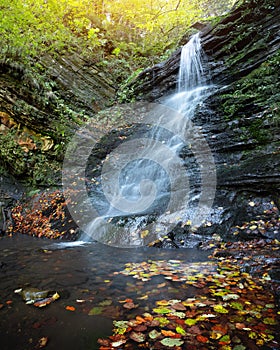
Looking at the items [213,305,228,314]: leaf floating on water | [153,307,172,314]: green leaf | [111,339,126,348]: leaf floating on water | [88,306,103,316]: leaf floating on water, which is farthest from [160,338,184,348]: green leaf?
[88,306,103,316]: leaf floating on water

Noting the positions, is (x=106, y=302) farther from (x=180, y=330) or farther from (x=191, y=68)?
(x=191, y=68)

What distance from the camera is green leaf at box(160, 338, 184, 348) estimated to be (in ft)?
5.65

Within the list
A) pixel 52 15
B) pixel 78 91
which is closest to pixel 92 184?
pixel 78 91

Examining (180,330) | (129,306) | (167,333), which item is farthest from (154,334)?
(129,306)

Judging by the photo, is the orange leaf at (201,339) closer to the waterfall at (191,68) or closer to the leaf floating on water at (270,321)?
the leaf floating on water at (270,321)

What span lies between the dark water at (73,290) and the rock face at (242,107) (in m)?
1.65

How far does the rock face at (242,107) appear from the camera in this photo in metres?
4.88

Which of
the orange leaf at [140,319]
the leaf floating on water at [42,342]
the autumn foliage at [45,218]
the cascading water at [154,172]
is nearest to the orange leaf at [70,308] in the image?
the leaf floating on water at [42,342]

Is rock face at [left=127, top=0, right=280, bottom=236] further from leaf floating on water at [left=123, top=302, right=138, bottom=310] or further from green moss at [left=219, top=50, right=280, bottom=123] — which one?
leaf floating on water at [left=123, top=302, right=138, bottom=310]

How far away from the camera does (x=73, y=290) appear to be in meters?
2.77

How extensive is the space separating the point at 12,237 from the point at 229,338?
613 centimetres

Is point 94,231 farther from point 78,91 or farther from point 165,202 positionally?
point 78,91

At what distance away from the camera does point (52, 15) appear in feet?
32.3

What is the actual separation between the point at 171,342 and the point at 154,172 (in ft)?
19.7
